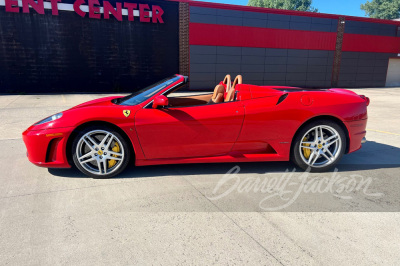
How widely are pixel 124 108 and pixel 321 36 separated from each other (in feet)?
68.7

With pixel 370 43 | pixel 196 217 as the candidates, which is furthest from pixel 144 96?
pixel 370 43

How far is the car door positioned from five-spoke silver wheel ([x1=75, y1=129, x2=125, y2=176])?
33 cm

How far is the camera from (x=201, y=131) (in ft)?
10.9

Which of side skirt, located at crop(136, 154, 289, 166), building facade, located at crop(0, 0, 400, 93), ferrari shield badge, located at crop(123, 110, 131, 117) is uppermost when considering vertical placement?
building facade, located at crop(0, 0, 400, 93)

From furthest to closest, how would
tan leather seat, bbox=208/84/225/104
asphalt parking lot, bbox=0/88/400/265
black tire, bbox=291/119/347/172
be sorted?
tan leather seat, bbox=208/84/225/104
black tire, bbox=291/119/347/172
asphalt parking lot, bbox=0/88/400/265

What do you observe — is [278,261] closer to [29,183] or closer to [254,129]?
[254,129]

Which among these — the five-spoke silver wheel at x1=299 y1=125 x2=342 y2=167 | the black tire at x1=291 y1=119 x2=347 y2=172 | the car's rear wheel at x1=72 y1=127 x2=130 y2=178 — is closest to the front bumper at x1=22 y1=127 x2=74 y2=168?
the car's rear wheel at x1=72 y1=127 x2=130 y2=178

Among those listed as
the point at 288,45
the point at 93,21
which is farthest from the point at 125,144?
the point at 288,45

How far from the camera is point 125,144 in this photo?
3266 millimetres

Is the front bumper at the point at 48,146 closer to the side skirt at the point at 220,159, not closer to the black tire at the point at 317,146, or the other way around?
the side skirt at the point at 220,159

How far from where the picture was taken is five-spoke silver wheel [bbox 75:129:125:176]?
10.6 ft

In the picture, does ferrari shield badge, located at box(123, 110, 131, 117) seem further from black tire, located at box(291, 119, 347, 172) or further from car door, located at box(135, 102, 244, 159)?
black tire, located at box(291, 119, 347, 172)

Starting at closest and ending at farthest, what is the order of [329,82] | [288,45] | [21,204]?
1. [21,204]
2. [288,45]
3. [329,82]

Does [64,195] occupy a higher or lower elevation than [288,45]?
lower
